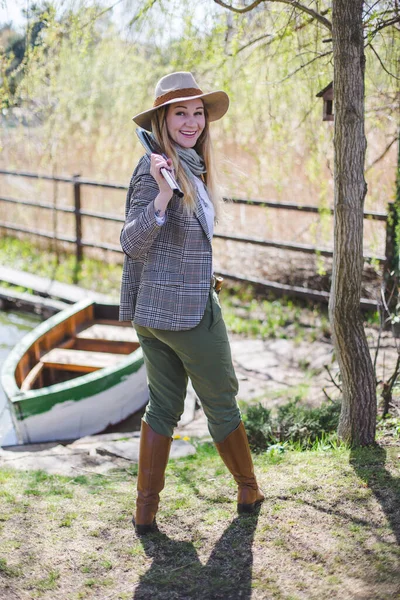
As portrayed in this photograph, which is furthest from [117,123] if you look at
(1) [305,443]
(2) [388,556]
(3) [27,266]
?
(2) [388,556]

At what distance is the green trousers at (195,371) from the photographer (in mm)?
2857

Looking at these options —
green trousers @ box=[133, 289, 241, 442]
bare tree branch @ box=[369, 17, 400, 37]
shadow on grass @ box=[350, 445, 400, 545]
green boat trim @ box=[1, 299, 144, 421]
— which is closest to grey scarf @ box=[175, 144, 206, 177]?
green trousers @ box=[133, 289, 241, 442]

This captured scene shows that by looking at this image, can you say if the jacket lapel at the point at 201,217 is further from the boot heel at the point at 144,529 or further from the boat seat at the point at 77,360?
the boat seat at the point at 77,360

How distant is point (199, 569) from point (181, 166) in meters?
1.60

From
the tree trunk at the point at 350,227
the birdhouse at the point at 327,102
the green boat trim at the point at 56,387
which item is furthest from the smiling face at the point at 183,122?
the green boat trim at the point at 56,387

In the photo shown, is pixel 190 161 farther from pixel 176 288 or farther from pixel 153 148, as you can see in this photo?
pixel 176 288

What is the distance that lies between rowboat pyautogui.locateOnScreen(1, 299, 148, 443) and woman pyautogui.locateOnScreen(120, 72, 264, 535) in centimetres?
214

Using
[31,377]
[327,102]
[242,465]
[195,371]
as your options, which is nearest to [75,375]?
[31,377]

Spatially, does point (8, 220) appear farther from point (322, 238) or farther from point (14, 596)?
point (14, 596)

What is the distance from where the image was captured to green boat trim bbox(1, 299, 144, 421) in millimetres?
4910

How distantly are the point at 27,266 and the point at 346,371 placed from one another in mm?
7053

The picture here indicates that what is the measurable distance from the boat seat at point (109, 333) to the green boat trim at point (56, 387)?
751mm

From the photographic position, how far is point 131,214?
109 inches

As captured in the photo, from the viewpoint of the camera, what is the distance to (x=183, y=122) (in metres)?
2.88
